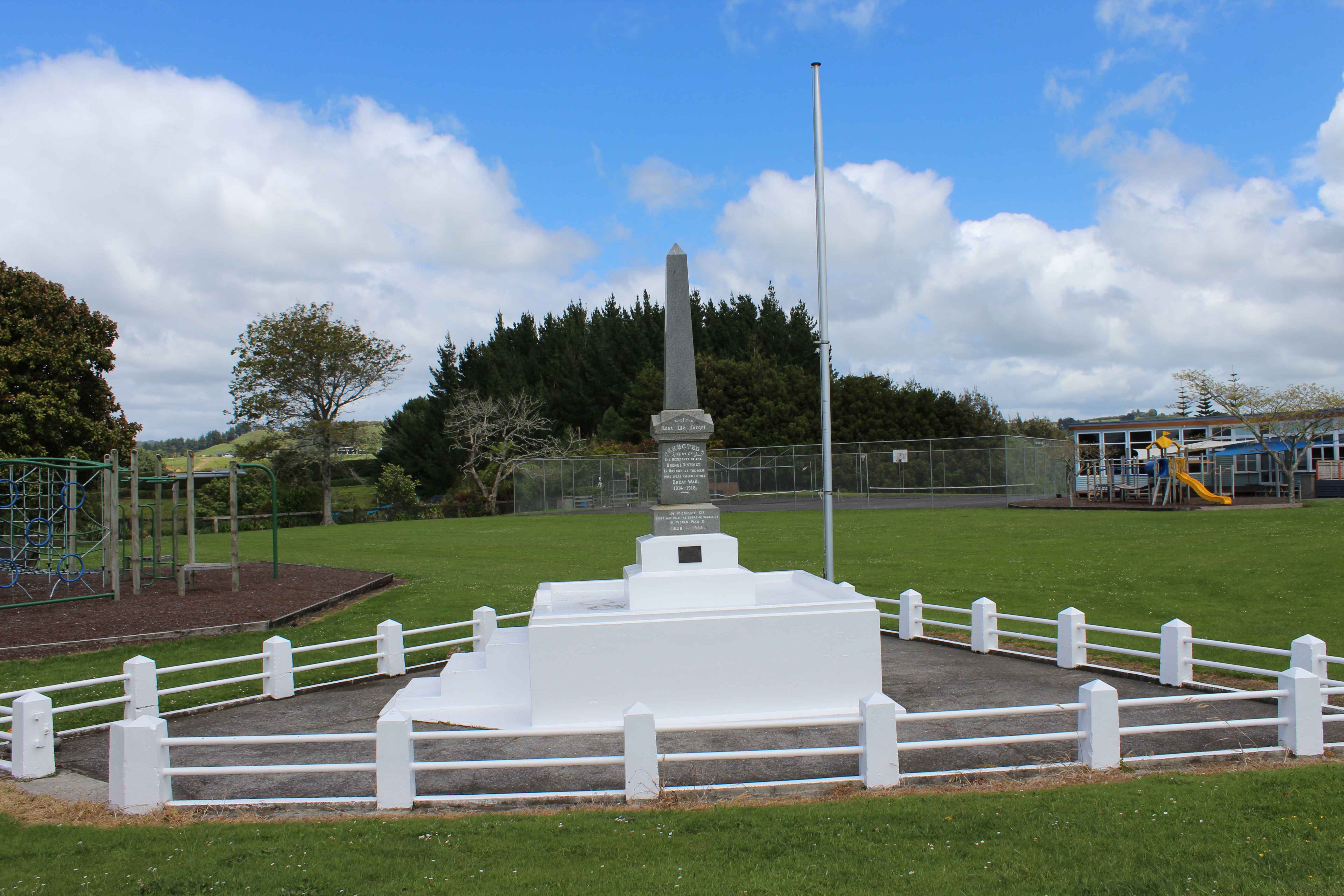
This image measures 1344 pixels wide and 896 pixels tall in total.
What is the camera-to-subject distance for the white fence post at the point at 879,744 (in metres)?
5.97

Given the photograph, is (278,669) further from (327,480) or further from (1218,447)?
(1218,447)

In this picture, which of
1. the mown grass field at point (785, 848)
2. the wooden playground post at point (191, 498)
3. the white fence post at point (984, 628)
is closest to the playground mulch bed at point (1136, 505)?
the white fence post at point (984, 628)

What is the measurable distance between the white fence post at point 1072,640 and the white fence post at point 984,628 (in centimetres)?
94

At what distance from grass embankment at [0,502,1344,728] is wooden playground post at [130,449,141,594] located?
3949 mm

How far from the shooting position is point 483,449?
57375mm

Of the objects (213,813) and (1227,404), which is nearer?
(213,813)

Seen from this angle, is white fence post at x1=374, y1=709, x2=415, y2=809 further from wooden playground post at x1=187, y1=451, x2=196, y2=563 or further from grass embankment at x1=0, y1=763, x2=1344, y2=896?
wooden playground post at x1=187, y1=451, x2=196, y2=563

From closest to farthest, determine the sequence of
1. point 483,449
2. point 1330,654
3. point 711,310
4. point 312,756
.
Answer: point 312,756 → point 1330,654 → point 483,449 → point 711,310

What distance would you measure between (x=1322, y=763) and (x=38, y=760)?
953 centimetres

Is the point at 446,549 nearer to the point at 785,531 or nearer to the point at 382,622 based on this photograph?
the point at 785,531

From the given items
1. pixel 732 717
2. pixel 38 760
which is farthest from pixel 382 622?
pixel 732 717

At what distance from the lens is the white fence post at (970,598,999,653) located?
10742 mm

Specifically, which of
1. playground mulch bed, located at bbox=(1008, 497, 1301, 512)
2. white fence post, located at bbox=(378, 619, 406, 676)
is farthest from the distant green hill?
playground mulch bed, located at bbox=(1008, 497, 1301, 512)

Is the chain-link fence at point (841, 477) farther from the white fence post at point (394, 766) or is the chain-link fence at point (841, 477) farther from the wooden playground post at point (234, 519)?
the white fence post at point (394, 766)
